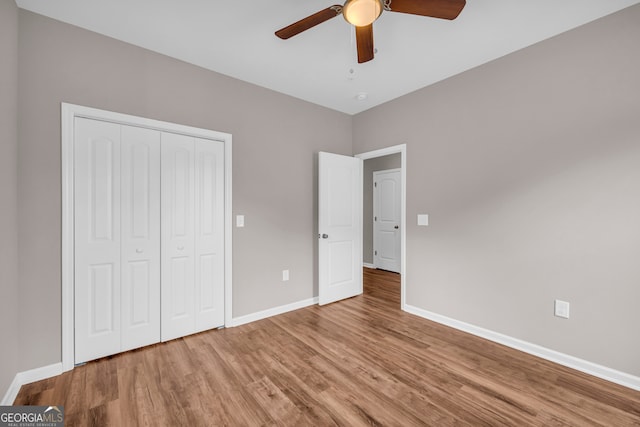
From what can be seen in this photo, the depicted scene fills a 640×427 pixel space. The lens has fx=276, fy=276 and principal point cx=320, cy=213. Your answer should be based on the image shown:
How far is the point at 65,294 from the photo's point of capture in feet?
7.02

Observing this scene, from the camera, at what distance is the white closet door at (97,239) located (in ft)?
7.29

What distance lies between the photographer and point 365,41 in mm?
1820

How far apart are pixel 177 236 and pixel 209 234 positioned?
0.30 metres

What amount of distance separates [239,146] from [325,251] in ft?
5.54

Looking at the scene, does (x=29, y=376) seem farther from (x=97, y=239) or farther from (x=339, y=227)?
(x=339, y=227)

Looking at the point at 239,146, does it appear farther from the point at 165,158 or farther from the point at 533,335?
the point at 533,335

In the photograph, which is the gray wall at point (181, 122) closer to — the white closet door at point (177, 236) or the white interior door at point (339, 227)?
the white interior door at point (339, 227)

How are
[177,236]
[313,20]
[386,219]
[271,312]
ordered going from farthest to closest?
[386,219]
[271,312]
[177,236]
[313,20]

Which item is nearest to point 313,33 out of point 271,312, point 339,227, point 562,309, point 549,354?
point 339,227

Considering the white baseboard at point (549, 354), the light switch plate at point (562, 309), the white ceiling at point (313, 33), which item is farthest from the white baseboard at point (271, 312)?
the white ceiling at point (313, 33)

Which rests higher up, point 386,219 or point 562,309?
point 386,219

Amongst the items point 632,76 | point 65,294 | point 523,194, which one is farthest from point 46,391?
point 632,76

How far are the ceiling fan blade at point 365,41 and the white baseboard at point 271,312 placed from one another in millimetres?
2770

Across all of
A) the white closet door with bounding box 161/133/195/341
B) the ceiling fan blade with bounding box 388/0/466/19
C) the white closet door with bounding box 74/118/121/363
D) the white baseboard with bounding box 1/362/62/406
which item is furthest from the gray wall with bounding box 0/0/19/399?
the ceiling fan blade with bounding box 388/0/466/19
